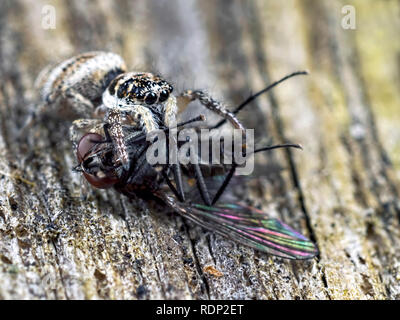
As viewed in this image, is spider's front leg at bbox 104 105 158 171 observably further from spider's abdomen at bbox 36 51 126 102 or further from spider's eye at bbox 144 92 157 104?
spider's abdomen at bbox 36 51 126 102

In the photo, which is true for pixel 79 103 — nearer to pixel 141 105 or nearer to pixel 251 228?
pixel 141 105

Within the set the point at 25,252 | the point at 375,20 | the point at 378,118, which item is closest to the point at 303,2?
the point at 375,20

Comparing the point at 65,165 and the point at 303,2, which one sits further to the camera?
the point at 303,2

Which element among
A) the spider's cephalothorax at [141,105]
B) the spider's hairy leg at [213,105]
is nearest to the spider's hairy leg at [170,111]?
the spider's cephalothorax at [141,105]

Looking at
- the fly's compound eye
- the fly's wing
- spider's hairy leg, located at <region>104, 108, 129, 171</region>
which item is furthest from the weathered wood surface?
spider's hairy leg, located at <region>104, 108, 129, 171</region>

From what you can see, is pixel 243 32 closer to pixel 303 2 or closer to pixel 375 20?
pixel 303 2

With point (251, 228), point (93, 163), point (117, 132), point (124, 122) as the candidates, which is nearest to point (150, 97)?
point (124, 122)

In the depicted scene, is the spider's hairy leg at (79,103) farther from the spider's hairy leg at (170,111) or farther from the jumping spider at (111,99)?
the spider's hairy leg at (170,111)
